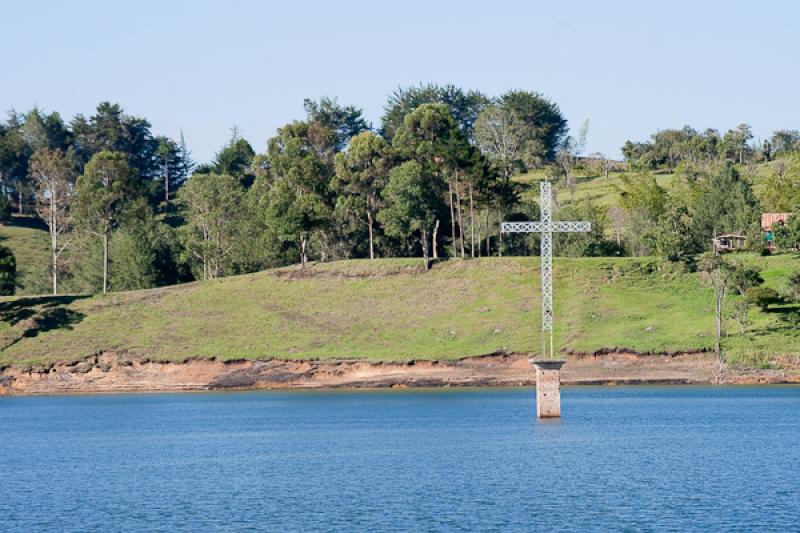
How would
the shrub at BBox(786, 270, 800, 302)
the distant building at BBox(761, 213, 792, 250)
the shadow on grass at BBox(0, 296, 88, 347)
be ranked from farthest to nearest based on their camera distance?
the distant building at BBox(761, 213, 792, 250), the shadow on grass at BBox(0, 296, 88, 347), the shrub at BBox(786, 270, 800, 302)

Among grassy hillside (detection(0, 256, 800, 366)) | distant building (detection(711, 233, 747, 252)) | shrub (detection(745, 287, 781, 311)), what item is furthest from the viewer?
distant building (detection(711, 233, 747, 252))

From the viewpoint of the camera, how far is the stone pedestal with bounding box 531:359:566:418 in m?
84.9

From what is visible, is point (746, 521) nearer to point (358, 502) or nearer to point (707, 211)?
point (358, 502)

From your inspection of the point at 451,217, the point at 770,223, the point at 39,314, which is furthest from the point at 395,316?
the point at 770,223

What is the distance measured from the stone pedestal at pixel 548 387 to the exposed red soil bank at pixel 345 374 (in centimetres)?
3603

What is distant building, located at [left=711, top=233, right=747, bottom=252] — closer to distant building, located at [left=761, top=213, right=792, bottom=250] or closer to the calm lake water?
distant building, located at [left=761, top=213, right=792, bottom=250]

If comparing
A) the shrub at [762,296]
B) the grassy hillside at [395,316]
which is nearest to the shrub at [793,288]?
the shrub at [762,296]

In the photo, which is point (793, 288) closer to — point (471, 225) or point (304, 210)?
point (471, 225)

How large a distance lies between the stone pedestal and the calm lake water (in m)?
1.23

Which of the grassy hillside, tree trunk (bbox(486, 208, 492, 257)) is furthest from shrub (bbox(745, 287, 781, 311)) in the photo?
tree trunk (bbox(486, 208, 492, 257))

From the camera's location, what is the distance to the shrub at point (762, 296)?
131625 mm

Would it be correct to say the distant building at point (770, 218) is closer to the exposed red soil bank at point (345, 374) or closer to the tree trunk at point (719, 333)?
the tree trunk at point (719, 333)

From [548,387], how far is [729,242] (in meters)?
80.9

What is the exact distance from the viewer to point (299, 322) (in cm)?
14638
